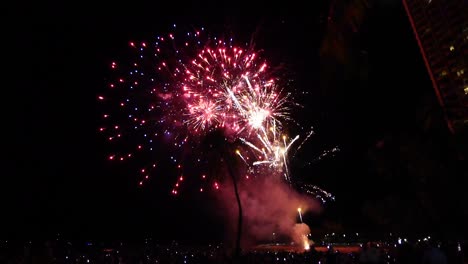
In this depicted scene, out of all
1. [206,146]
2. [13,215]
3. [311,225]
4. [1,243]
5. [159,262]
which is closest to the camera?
[159,262]

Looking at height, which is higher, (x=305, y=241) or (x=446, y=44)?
(x=446, y=44)

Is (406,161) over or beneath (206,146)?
beneath

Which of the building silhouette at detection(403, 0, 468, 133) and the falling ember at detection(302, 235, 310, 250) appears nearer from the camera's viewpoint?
the building silhouette at detection(403, 0, 468, 133)

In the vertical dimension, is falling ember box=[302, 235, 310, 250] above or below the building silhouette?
below

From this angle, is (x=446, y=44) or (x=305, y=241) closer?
(x=446, y=44)

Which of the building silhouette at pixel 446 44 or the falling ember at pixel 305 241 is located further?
the falling ember at pixel 305 241

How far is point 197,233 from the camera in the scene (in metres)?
27.8

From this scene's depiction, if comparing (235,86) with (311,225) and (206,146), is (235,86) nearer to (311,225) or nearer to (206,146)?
(206,146)

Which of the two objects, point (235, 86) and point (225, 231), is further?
point (225, 231)

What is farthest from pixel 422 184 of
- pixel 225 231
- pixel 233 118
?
pixel 225 231

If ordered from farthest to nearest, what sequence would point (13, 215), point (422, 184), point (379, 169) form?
point (13, 215), point (379, 169), point (422, 184)

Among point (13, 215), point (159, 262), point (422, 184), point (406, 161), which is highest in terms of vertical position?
point (13, 215)

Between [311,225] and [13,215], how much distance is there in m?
16.9

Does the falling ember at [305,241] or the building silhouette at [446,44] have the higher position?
the building silhouette at [446,44]
